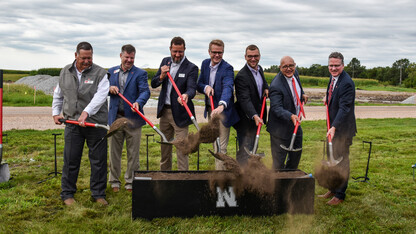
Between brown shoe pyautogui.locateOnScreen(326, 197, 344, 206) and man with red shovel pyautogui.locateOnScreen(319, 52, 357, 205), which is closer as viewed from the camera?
man with red shovel pyautogui.locateOnScreen(319, 52, 357, 205)

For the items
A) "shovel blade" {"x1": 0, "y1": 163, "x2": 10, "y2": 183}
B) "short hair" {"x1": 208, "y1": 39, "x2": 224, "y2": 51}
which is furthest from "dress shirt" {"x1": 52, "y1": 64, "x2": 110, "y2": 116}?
"shovel blade" {"x1": 0, "y1": 163, "x2": 10, "y2": 183}

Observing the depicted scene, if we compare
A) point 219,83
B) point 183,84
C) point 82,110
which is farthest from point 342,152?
point 82,110

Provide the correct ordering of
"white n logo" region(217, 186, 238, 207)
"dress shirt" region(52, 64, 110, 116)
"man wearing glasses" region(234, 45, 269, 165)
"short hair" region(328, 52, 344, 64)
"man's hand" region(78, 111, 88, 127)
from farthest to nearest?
"man wearing glasses" region(234, 45, 269, 165)
"short hair" region(328, 52, 344, 64)
"dress shirt" region(52, 64, 110, 116)
"man's hand" region(78, 111, 88, 127)
"white n logo" region(217, 186, 238, 207)

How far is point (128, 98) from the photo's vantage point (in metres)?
5.00

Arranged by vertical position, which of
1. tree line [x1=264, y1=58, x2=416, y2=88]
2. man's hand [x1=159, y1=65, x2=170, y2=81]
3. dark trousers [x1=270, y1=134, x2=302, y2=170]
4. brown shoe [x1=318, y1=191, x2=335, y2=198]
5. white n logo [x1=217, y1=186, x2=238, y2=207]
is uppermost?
tree line [x1=264, y1=58, x2=416, y2=88]

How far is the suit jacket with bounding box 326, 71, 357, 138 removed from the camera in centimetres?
447

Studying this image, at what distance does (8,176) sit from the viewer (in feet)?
17.9

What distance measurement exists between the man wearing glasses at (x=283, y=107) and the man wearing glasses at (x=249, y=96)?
225mm

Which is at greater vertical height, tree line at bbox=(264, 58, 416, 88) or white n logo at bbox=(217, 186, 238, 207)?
tree line at bbox=(264, 58, 416, 88)

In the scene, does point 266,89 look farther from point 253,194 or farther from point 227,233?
point 227,233

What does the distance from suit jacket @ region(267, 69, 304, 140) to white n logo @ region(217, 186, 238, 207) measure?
3.39ft

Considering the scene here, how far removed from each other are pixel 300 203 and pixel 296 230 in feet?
1.32

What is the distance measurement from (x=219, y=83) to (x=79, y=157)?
6.33ft

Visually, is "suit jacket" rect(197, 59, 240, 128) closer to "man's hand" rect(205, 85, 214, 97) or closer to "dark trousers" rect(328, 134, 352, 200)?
"man's hand" rect(205, 85, 214, 97)
